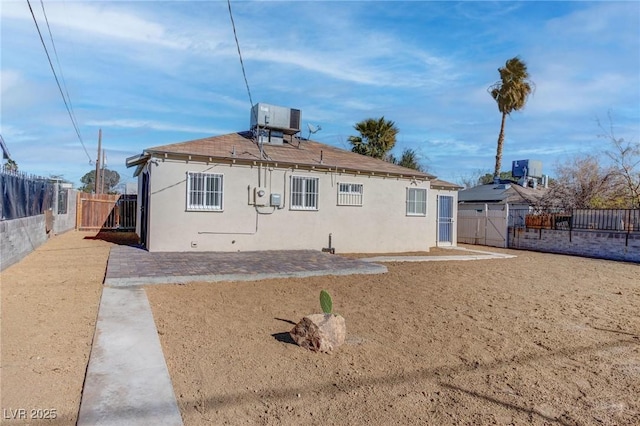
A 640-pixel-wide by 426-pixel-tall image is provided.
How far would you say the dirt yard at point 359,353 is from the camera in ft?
11.1

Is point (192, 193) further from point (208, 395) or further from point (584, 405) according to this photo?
point (584, 405)

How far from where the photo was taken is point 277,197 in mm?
13117

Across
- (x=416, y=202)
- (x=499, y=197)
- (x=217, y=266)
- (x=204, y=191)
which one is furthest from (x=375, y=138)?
(x=217, y=266)

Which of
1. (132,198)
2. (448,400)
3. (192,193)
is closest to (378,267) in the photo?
(192,193)

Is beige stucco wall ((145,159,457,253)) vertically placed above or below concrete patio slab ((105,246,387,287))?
above

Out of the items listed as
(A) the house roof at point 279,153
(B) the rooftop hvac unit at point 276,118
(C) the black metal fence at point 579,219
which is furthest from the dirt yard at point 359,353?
(C) the black metal fence at point 579,219

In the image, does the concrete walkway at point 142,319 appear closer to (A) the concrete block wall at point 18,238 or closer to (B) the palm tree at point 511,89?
(A) the concrete block wall at point 18,238

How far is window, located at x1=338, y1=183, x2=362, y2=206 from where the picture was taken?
14.4m

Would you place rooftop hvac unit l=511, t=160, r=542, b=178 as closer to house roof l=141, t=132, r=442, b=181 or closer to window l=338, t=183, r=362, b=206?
house roof l=141, t=132, r=442, b=181

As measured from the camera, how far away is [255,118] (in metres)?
15.5

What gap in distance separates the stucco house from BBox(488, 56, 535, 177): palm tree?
1269cm

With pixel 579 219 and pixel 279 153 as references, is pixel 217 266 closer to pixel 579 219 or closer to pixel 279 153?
pixel 279 153

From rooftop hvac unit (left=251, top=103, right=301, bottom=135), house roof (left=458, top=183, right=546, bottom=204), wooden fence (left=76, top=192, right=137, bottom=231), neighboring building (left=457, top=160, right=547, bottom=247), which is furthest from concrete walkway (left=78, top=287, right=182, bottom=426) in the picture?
house roof (left=458, top=183, right=546, bottom=204)

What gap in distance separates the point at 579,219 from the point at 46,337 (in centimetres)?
1907
